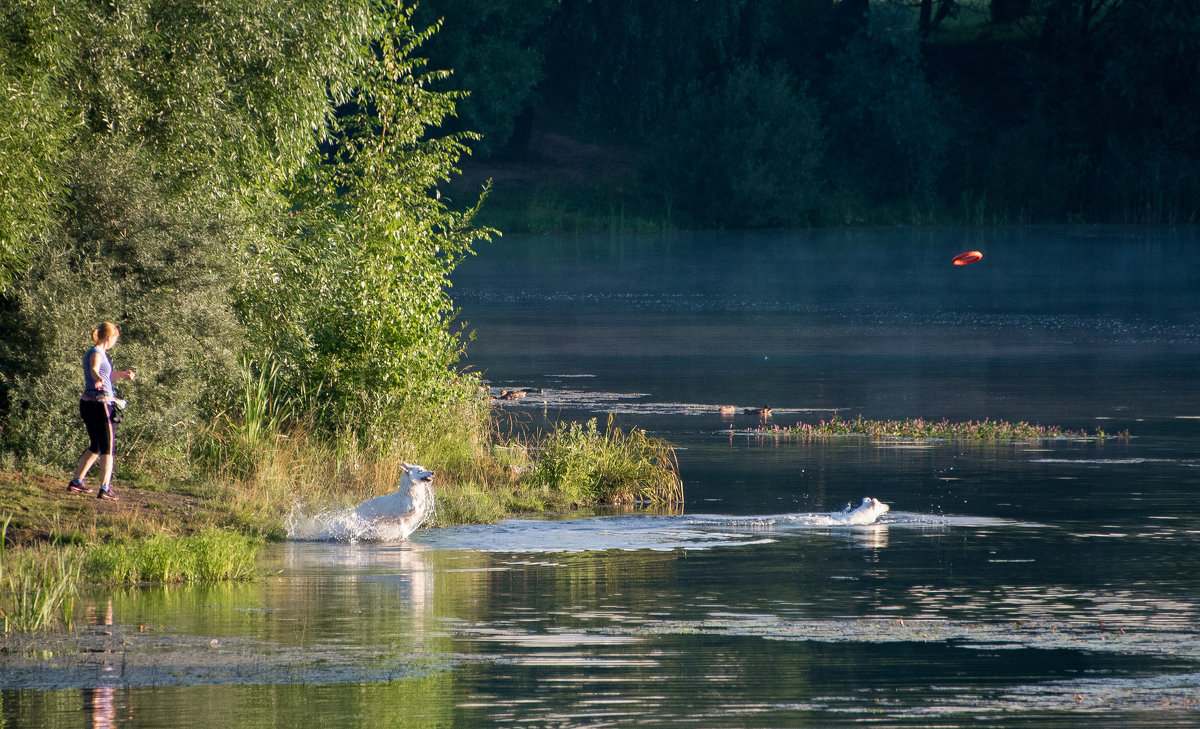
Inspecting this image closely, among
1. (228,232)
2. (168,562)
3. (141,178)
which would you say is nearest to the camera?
(168,562)

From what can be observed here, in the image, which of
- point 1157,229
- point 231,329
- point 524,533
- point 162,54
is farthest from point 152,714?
point 1157,229

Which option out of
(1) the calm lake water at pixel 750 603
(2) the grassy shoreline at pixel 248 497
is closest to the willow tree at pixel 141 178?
(2) the grassy shoreline at pixel 248 497

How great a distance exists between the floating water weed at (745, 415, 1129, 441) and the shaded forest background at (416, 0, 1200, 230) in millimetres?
68308

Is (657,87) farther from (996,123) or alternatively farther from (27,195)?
(27,195)

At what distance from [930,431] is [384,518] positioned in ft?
40.0

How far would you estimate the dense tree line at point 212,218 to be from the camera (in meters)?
19.2

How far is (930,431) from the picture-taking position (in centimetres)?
2827

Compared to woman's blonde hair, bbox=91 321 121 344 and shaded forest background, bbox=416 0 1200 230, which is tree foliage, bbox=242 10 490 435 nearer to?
woman's blonde hair, bbox=91 321 121 344

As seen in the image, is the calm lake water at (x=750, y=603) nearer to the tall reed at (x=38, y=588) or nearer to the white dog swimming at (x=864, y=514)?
the white dog swimming at (x=864, y=514)

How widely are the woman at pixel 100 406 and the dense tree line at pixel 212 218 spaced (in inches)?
53.4

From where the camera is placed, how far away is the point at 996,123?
355 ft

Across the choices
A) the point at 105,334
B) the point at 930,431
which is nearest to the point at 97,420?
the point at 105,334

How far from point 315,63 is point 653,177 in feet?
262

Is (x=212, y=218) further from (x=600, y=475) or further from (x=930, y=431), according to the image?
(x=930, y=431)
